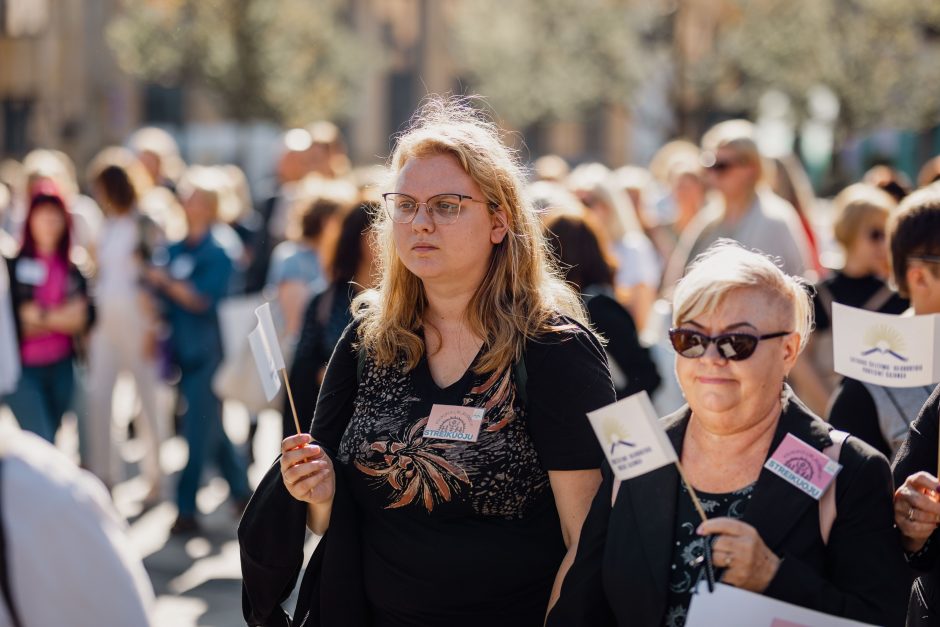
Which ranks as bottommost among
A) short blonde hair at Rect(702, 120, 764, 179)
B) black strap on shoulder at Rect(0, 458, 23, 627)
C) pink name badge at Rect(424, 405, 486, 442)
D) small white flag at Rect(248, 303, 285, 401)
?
short blonde hair at Rect(702, 120, 764, 179)

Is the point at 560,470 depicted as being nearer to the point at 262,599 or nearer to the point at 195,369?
the point at 262,599

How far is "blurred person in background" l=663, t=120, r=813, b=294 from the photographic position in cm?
701

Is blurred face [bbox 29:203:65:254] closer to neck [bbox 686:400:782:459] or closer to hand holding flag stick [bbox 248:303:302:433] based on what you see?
hand holding flag stick [bbox 248:303:302:433]

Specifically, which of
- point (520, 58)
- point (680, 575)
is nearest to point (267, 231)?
point (680, 575)

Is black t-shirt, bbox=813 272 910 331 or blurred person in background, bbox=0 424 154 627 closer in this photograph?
blurred person in background, bbox=0 424 154 627

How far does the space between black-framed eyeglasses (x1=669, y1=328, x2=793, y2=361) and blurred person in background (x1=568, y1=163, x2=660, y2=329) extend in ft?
18.4

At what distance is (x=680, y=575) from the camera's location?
285 centimetres

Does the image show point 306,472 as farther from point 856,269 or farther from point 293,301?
point 293,301

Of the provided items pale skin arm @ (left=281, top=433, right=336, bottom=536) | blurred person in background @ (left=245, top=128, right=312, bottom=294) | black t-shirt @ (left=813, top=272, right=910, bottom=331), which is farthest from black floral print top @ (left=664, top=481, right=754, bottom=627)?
blurred person in background @ (left=245, top=128, right=312, bottom=294)

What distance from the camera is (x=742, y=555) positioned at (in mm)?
2672

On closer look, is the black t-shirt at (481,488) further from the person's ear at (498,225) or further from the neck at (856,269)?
the neck at (856,269)

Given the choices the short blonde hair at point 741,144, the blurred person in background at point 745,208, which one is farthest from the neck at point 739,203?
the short blonde hair at point 741,144

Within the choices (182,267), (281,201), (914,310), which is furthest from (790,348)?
(281,201)

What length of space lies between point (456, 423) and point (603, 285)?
7.88 feet
